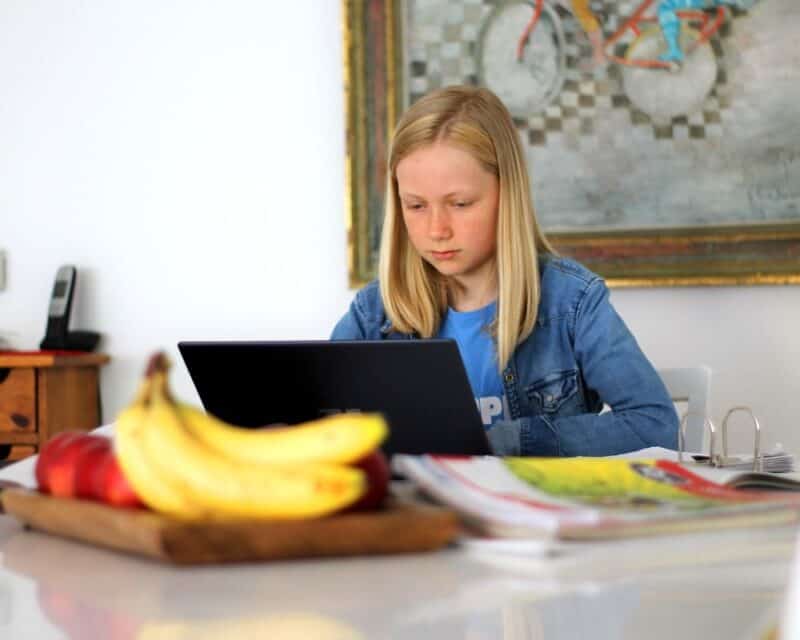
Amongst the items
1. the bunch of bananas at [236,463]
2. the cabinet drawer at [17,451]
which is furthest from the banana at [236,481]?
the cabinet drawer at [17,451]

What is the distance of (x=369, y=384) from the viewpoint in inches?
47.8

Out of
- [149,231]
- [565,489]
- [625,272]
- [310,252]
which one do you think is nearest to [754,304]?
[625,272]

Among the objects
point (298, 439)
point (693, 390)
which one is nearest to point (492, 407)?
point (693, 390)

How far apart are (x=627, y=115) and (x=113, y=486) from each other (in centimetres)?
244

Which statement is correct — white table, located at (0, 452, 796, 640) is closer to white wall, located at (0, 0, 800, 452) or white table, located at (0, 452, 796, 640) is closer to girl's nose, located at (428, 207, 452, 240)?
girl's nose, located at (428, 207, 452, 240)

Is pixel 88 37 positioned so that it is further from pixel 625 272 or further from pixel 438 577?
pixel 438 577

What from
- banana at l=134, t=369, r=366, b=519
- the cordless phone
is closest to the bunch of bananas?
banana at l=134, t=369, r=366, b=519

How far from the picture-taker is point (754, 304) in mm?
2898

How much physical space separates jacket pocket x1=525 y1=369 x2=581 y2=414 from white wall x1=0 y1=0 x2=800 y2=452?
50.4 inches

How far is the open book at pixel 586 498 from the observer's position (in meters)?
0.69

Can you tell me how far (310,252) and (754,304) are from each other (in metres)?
1.16

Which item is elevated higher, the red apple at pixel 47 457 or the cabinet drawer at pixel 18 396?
the red apple at pixel 47 457

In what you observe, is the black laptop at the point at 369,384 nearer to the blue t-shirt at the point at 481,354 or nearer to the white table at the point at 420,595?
the white table at the point at 420,595

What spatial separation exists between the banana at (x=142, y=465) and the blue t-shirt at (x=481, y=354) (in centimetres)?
130
